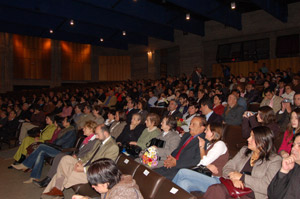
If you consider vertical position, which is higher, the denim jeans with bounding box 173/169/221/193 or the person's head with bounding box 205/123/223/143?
the person's head with bounding box 205/123/223/143

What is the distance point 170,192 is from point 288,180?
0.93 meters

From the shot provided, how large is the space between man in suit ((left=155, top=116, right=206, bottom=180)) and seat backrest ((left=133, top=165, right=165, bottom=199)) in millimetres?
609

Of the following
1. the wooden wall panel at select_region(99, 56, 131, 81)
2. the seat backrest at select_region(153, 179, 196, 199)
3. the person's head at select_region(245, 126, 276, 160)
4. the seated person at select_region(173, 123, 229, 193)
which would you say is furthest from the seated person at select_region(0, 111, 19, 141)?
the wooden wall panel at select_region(99, 56, 131, 81)

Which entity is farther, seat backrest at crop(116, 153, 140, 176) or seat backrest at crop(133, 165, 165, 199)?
seat backrest at crop(116, 153, 140, 176)

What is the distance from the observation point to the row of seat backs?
2136mm

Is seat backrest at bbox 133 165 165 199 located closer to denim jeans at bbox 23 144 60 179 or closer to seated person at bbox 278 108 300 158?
seated person at bbox 278 108 300 158

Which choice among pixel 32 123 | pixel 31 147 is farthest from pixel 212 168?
pixel 32 123

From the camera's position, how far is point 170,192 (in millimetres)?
2188

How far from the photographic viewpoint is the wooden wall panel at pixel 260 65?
11613 mm

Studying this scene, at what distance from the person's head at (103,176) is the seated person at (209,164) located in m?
0.98

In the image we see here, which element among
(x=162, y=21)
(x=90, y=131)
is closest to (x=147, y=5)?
(x=162, y=21)

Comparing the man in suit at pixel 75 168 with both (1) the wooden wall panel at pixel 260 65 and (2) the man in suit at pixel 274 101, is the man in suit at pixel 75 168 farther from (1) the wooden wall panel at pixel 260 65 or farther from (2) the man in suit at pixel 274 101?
(1) the wooden wall panel at pixel 260 65

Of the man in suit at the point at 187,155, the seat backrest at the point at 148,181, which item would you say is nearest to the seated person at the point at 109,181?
the seat backrest at the point at 148,181

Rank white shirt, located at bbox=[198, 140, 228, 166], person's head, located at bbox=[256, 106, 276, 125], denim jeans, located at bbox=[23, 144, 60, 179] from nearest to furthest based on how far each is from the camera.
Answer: white shirt, located at bbox=[198, 140, 228, 166] → person's head, located at bbox=[256, 106, 276, 125] → denim jeans, located at bbox=[23, 144, 60, 179]
